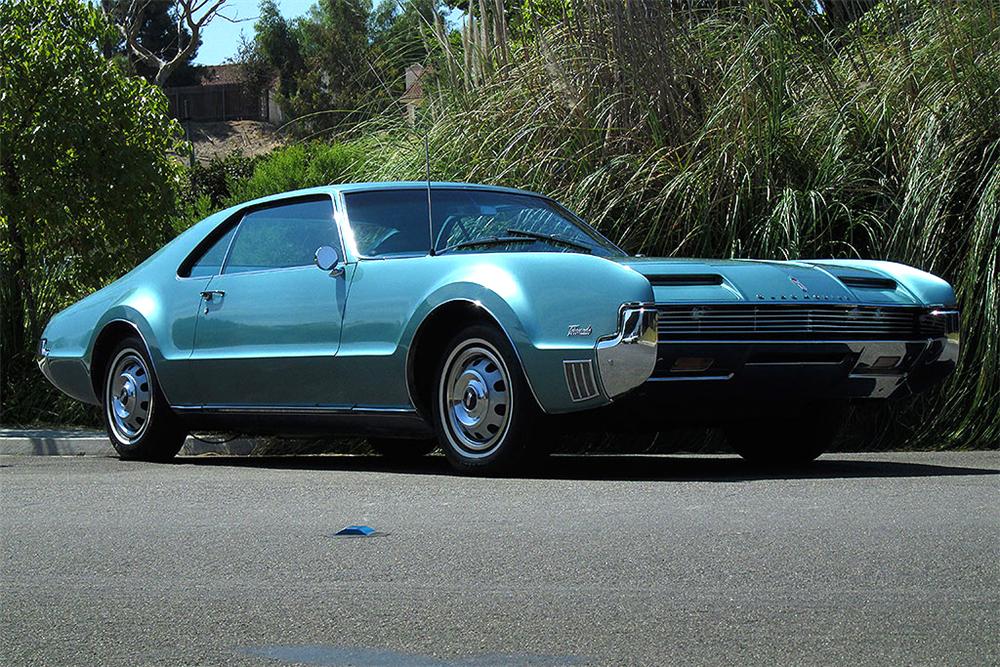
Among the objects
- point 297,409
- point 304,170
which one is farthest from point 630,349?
point 304,170

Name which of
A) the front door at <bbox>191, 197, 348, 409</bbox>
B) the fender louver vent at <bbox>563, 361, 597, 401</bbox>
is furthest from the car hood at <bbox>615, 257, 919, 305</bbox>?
the front door at <bbox>191, 197, 348, 409</bbox>

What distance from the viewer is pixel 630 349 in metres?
6.30

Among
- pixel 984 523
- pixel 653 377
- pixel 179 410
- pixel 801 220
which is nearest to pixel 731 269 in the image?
pixel 653 377

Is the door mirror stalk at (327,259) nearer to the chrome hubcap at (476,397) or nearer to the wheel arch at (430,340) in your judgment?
the wheel arch at (430,340)

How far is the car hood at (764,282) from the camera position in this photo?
6625 millimetres

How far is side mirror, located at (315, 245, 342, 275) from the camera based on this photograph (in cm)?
743

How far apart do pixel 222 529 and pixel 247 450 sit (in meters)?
5.06

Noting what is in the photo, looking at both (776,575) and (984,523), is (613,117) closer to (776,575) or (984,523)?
(984,523)

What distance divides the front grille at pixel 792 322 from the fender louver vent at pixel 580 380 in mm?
338

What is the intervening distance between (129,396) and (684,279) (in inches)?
140

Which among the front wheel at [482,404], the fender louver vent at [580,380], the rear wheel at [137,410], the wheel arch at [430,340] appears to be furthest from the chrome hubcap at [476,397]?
the rear wheel at [137,410]

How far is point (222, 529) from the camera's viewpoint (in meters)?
5.42

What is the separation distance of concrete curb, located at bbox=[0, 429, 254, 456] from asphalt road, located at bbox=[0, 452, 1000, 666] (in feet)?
10.8

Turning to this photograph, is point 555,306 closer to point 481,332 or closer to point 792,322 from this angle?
point 481,332
